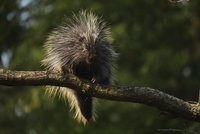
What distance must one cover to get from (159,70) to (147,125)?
46.7 inches

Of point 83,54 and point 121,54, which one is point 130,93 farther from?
point 121,54

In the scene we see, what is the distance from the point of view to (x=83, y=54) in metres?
6.41

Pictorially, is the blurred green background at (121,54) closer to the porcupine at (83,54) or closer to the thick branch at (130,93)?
the porcupine at (83,54)

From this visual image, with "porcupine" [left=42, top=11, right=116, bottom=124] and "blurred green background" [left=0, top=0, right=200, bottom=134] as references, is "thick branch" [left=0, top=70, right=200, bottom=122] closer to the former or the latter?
"porcupine" [left=42, top=11, right=116, bottom=124]

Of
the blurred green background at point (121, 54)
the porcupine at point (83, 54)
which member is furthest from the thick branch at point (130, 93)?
the blurred green background at point (121, 54)

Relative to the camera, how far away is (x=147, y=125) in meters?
14.7

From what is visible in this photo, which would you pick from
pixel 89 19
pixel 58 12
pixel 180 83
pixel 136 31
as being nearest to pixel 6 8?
pixel 58 12

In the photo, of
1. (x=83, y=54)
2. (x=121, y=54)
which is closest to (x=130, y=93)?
(x=83, y=54)

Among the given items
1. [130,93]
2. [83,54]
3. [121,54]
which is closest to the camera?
[130,93]

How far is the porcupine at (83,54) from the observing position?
21.1 ft

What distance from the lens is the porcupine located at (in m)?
6.42

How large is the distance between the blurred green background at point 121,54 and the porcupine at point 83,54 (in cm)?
644

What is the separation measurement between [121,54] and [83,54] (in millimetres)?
8631

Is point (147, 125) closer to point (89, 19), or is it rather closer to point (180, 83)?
point (180, 83)
